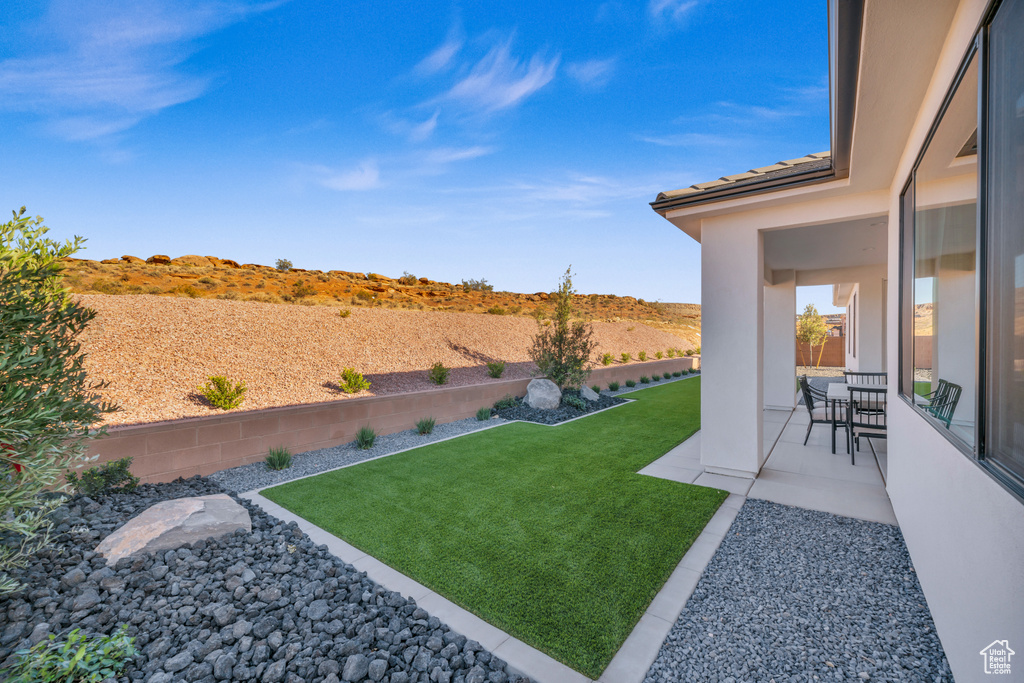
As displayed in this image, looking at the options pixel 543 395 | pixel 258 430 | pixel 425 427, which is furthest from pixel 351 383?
pixel 543 395

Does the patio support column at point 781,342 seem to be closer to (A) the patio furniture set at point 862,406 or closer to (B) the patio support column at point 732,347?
(A) the patio furniture set at point 862,406

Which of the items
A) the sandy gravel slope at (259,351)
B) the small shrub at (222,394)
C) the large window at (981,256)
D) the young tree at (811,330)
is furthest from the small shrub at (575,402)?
the young tree at (811,330)

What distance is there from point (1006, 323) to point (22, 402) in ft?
14.9

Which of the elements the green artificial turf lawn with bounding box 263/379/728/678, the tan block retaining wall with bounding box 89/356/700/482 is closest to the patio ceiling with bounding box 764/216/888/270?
the green artificial turf lawn with bounding box 263/379/728/678

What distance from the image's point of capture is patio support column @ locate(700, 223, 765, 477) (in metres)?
4.75

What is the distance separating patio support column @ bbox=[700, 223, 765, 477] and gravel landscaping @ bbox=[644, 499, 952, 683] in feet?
4.73

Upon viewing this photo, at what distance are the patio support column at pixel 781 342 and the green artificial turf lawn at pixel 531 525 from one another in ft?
14.8

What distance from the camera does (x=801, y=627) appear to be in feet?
7.65

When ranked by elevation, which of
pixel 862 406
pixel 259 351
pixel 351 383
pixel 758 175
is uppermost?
pixel 758 175

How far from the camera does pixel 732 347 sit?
487 cm

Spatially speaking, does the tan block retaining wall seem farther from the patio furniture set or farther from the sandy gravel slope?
the patio furniture set

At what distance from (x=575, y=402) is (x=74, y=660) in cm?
822

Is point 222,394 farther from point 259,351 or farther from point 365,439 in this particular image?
point 259,351

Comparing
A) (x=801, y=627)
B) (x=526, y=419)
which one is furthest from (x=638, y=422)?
(x=801, y=627)
